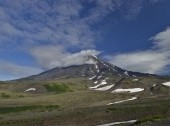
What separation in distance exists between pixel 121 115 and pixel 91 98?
106572mm

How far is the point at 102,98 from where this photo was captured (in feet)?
582

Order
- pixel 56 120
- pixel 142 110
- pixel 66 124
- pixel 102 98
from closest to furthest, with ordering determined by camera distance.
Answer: pixel 66 124, pixel 56 120, pixel 142 110, pixel 102 98

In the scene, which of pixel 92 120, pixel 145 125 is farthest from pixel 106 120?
pixel 145 125

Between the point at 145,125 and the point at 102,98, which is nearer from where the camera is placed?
the point at 145,125

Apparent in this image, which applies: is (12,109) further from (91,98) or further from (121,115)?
(121,115)

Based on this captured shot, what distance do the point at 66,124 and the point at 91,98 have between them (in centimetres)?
11375

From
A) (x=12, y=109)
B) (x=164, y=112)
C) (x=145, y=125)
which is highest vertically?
(x=12, y=109)

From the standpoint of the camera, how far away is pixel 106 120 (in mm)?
73250

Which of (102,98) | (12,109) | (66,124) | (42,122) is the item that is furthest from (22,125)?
(102,98)

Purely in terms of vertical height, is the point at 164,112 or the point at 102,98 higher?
the point at 102,98

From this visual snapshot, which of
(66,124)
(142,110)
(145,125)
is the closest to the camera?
(145,125)

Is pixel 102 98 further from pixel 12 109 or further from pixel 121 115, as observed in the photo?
pixel 121 115

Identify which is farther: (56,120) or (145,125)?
(56,120)

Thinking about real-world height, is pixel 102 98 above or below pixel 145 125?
above
